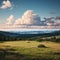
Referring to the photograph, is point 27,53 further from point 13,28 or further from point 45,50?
point 13,28

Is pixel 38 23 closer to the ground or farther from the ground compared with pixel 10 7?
closer to the ground

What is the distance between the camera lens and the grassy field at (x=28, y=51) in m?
3.16

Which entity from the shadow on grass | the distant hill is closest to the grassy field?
the shadow on grass

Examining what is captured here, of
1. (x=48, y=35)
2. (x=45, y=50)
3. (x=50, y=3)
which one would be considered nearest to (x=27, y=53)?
(x=45, y=50)

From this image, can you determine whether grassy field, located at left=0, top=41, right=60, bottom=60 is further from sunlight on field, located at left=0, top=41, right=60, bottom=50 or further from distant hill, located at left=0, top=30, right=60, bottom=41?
distant hill, located at left=0, top=30, right=60, bottom=41

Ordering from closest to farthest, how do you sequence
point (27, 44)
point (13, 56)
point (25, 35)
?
point (13, 56) → point (27, 44) → point (25, 35)

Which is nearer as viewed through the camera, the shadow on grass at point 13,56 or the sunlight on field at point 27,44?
the shadow on grass at point 13,56

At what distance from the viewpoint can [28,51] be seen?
3227 millimetres

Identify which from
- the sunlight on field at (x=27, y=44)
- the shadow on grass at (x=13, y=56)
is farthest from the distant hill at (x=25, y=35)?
the shadow on grass at (x=13, y=56)

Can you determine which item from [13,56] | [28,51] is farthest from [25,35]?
[13,56]

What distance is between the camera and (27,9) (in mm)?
3404

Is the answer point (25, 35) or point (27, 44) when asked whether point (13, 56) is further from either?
point (25, 35)

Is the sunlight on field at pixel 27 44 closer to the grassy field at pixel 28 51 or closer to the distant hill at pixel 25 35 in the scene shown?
the grassy field at pixel 28 51

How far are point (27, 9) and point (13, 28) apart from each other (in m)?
0.50
